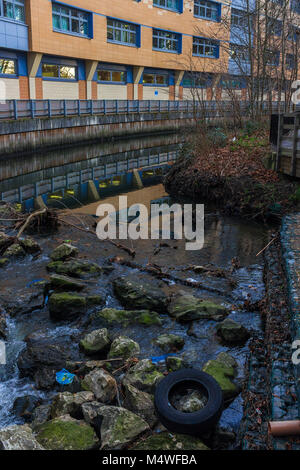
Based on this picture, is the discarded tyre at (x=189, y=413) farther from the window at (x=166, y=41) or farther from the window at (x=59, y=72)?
the window at (x=166, y=41)

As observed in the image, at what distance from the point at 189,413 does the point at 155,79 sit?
4307cm

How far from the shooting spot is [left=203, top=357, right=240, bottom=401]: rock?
A: 189 inches

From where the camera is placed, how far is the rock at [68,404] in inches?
175

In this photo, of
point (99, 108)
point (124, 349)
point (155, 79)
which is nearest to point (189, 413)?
point (124, 349)

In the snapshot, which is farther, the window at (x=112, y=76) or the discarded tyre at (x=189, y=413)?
the window at (x=112, y=76)

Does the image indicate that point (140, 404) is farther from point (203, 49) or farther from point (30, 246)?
point (203, 49)

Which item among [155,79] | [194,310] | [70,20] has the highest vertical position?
[70,20]

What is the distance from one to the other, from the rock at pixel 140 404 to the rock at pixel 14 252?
205 inches

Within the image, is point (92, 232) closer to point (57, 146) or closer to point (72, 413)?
point (72, 413)

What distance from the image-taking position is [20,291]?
7656 mm

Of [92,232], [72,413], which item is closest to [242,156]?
[92,232]

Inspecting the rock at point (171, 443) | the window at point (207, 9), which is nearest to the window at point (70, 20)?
the window at point (207, 9)

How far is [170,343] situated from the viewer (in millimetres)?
5875

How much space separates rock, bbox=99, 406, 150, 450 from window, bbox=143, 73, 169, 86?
41.2 m
